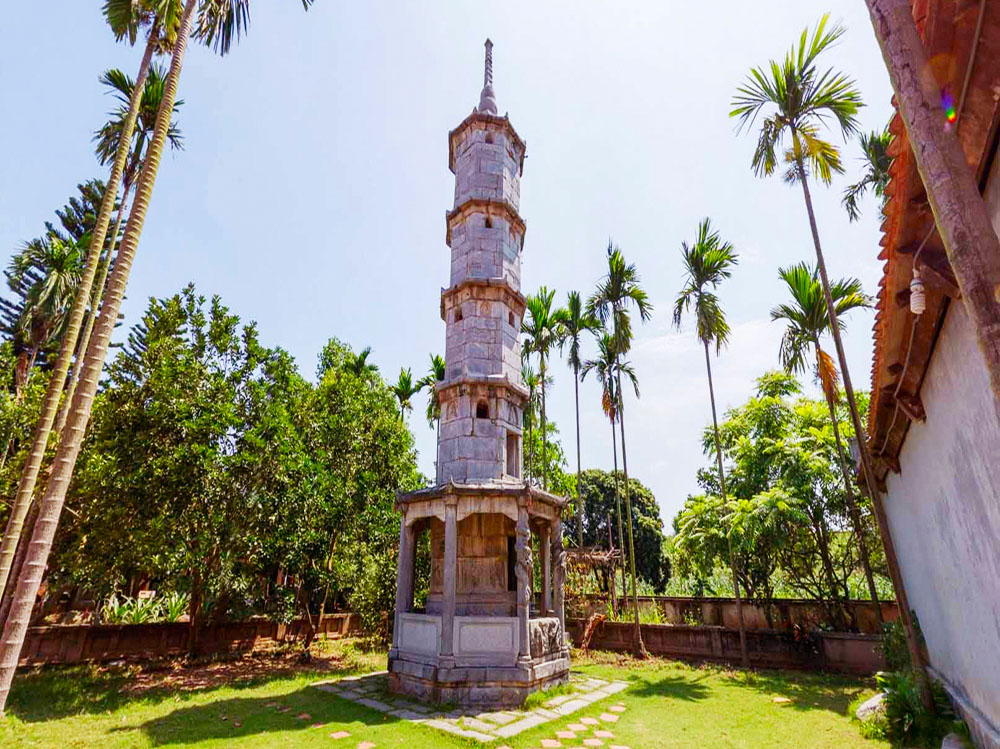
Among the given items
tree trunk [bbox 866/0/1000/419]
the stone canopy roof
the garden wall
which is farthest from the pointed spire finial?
the garden wall

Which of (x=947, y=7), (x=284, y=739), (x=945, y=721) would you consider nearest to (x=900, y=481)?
(x=945, y=721)

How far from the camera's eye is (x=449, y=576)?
11047 millimetres

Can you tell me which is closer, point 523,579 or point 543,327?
point 523,579

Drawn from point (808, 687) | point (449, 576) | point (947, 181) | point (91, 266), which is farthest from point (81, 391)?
point (808, 687)

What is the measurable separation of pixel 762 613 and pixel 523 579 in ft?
31.8

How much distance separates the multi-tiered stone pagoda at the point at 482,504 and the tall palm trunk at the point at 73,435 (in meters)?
6.74

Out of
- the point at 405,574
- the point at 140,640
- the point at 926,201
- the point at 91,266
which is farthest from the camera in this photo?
the point at 140,640

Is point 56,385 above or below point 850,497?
above

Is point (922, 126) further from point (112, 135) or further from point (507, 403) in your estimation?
point (112, 135)

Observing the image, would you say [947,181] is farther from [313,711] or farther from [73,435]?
[313,711]

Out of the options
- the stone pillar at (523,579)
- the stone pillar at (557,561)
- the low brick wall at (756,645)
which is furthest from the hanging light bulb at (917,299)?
the low brick wall at (756,645)

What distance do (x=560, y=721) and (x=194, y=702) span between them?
7.62 meters

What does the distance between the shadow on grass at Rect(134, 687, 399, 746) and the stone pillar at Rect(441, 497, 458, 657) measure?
1716mm

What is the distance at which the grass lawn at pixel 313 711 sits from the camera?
26.9 feet
